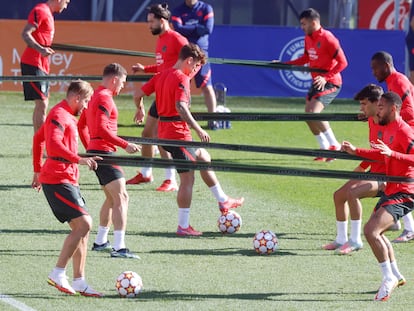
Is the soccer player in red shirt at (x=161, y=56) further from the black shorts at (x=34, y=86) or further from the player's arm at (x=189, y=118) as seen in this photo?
the player's arm at (x=189, y=118)

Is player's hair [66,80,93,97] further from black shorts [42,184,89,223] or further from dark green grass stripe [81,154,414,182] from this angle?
dark green grass stripe [81,154,414,182]

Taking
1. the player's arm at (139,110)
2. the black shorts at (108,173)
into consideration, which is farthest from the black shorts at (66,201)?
the player's arm at (139,110)

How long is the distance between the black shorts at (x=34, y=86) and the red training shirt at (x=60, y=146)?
6850 millimetres

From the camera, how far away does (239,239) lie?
41.8ft

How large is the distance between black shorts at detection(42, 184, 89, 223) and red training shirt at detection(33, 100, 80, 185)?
0.20 ft

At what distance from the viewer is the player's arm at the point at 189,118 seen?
1227 cm

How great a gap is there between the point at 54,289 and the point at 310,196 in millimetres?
6103

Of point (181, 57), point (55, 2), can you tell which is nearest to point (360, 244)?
point (181, 57)

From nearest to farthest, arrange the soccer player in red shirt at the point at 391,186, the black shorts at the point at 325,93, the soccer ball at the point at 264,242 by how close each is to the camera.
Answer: the soccer player in red shirt at the point at 391,186 → the soccer ball at the point at 264,242 → the black shorts at the point at 325,93

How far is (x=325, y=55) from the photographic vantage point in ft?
59.1

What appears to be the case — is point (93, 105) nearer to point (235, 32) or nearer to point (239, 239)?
point (239, 239)

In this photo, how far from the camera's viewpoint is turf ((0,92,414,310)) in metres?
9.95

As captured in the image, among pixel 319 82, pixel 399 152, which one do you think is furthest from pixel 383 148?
pixel 319 82

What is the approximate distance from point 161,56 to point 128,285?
6.45 meters
